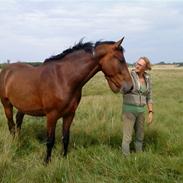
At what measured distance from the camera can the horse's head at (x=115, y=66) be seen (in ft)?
19.8

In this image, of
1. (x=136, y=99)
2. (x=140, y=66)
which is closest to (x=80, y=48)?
(x=140, y=66)

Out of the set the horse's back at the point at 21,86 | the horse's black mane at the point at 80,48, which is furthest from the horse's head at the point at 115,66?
the horse's back at the point at 21,86

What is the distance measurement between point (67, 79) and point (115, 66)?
0.92 m

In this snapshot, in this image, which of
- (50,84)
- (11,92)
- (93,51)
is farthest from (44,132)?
(93,51)

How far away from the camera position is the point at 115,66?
240 inches

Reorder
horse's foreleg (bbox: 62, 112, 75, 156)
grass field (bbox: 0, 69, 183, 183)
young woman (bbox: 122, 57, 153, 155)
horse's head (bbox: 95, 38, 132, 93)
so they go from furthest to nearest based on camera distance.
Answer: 1. horse's foreleg (bbox: 62, 112, 75, 156)
2. young woman (bbox: 122, 57, 153, 155)
3. horse's head (bbox: 95, 38, 132, 93)
4. grass field (bbox: 0, 69, 183, 183)

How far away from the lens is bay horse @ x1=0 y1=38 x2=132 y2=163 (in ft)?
20.1

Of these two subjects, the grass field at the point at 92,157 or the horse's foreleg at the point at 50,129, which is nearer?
the grass field at the point at 92,157

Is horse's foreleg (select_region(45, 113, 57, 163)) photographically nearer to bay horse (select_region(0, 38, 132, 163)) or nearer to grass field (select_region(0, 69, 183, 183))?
bay horse (select_region(0, 38, 132, 163))

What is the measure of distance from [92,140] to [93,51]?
1.83m

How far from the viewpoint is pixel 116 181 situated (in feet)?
15.3

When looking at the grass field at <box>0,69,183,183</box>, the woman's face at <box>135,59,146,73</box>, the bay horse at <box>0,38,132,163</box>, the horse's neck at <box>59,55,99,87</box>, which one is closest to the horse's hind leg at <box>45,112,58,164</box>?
the bay horse at <box>0,38,132,163</box>

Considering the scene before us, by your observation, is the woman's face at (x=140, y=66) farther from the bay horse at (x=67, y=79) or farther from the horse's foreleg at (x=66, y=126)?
the horse's foreleg at (x=66, y=126)

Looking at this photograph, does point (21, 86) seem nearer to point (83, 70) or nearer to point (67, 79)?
point (67, 79)
